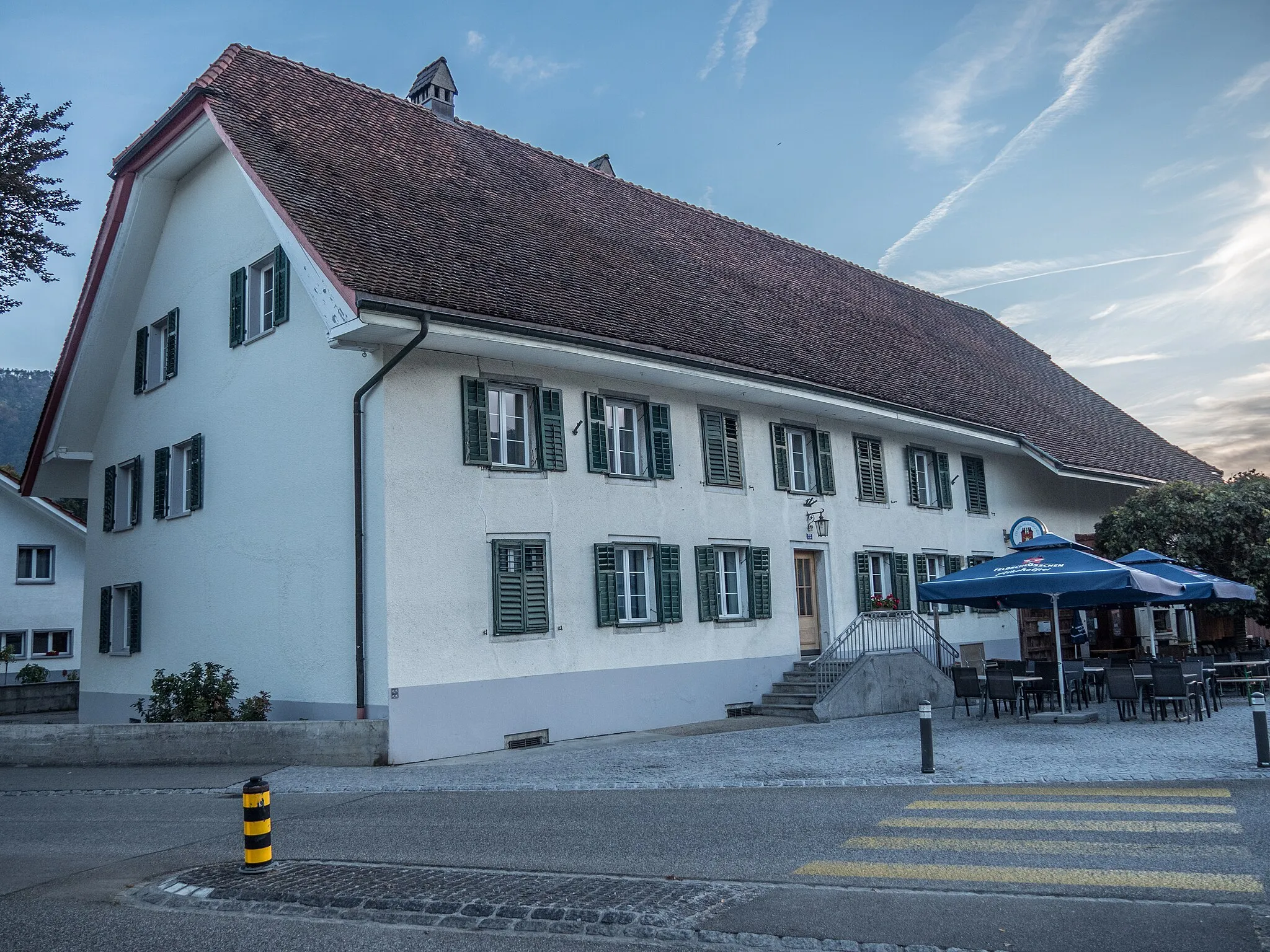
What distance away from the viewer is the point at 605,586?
16938mm

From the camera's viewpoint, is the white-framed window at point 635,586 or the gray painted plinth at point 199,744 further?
the white-framed window at point 635,586

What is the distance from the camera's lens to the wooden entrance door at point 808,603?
68.4 feet

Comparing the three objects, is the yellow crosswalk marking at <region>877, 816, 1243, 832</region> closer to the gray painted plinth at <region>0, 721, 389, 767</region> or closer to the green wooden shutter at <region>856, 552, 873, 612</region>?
the gray painted plinth at <region>0, 721, 389, 767</region>

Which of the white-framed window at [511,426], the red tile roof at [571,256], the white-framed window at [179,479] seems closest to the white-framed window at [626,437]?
the red tile roof at [571,256]

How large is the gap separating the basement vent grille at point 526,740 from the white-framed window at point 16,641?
26.2m

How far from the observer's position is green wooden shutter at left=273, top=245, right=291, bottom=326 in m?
16.7

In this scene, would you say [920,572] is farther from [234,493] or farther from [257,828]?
[257,828]

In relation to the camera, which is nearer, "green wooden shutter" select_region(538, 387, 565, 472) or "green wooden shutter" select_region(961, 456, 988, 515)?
"green wooden shutter" select_region(538, 387, 565, 472)

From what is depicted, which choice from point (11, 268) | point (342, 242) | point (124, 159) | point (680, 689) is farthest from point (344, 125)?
point (680, 689)

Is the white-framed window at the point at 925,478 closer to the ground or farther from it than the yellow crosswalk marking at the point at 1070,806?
farther from it

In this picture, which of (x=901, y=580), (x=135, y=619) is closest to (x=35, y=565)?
(x=135, y=619)

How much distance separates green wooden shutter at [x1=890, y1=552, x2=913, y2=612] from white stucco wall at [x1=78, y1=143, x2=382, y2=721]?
11742 mm

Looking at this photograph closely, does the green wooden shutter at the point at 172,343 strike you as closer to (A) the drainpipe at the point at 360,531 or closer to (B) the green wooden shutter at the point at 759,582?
(A) the drainpipe at the point at 360,531

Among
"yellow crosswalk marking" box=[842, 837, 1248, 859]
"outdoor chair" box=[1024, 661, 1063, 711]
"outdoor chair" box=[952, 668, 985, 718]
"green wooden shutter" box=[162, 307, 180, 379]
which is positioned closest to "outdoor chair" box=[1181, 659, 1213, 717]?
"outdoor chair" box=[1024, 661, 1063, 711]
